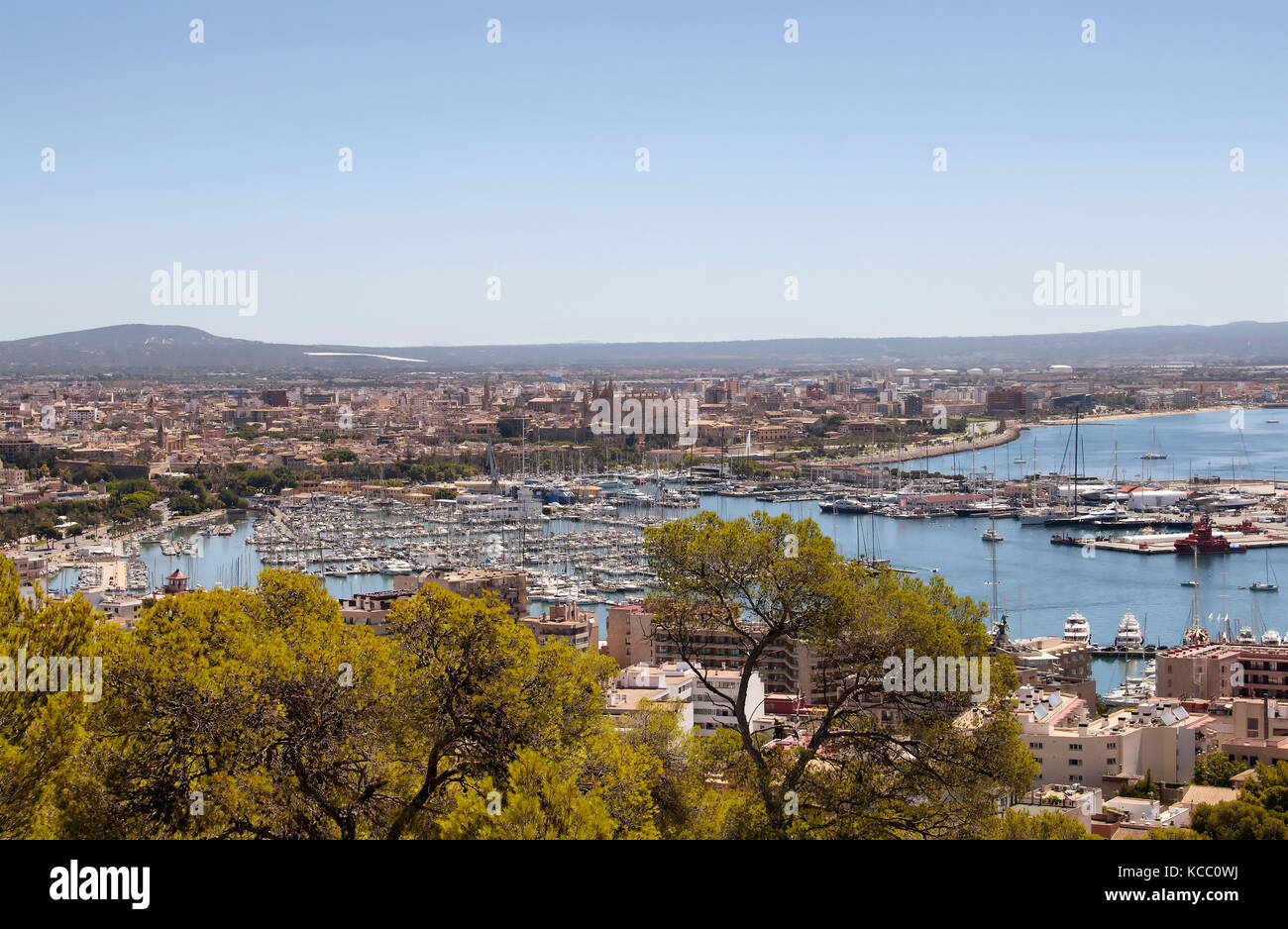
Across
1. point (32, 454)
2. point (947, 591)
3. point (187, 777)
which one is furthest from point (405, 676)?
point (32, 454)

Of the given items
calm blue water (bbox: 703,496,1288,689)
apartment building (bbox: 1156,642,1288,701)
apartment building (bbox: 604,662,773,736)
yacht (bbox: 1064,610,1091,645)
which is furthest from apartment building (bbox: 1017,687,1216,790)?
yacht (bbox: 1064,610,1091,645)

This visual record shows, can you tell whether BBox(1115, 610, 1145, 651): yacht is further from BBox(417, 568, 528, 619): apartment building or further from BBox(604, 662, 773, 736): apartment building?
BBox(604, 662, 773, 736): apartment building

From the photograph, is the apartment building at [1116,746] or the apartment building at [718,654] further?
the apartment building at [718,654]

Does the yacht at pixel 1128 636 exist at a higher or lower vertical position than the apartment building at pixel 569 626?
lower

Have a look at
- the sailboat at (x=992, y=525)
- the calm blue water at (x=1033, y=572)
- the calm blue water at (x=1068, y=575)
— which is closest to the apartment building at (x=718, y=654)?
the calm blue water at (x=1033, y=572)

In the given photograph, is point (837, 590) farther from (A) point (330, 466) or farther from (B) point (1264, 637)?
(A) point (330, 466)

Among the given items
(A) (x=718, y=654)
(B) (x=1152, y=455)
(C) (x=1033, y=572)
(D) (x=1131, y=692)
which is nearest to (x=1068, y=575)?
(C) (x=1033, y=572)

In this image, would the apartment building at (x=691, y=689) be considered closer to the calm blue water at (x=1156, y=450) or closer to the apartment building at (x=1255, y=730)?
the apartment building at (x=1255, y=730)
